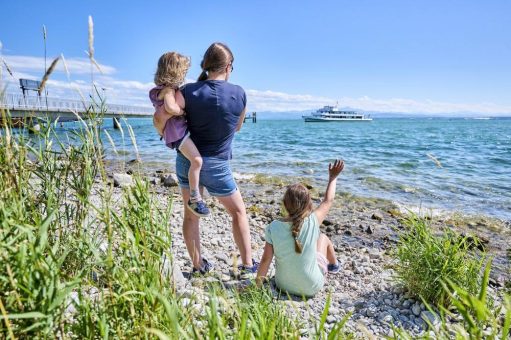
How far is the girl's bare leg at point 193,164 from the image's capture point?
3162mm

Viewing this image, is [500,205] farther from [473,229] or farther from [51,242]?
[51,242]

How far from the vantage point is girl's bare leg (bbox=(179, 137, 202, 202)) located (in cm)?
316

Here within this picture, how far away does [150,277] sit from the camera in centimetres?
201

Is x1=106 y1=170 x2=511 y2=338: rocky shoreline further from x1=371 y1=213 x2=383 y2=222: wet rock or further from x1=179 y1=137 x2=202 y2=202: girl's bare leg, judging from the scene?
x1=179 y1=137 x2=202 y2=202: girl's bare leg

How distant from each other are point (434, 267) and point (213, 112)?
94.9 inches

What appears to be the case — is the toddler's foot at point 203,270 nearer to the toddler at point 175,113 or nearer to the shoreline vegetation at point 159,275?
the shoreline vegetation at point 159,275

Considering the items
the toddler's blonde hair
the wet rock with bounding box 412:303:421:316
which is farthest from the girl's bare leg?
the wet rock with bounding box 412:303:421:316

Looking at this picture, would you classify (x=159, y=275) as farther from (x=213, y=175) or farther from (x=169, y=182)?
(x=169, y=182)

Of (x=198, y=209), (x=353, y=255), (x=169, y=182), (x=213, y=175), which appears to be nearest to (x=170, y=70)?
(x=213, y=175)

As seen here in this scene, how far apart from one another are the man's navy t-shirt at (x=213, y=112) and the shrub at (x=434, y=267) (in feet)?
6.56

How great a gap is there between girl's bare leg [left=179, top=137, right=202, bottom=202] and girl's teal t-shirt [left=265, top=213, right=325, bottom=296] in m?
0.79

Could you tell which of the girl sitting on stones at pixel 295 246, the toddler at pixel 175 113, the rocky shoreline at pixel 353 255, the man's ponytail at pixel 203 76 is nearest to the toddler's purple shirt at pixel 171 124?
the toddler at pixel 175 113

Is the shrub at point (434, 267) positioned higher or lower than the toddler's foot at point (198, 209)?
lower

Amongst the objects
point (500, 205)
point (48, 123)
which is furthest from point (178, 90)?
point (500, 205)
